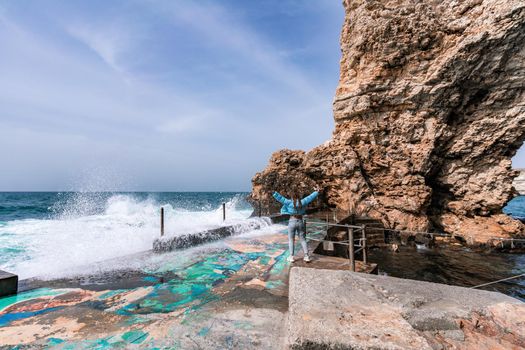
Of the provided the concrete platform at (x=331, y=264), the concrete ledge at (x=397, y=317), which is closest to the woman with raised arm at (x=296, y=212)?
the concrete platform at (x=331, y=264)

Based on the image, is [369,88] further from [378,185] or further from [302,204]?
[302,204]

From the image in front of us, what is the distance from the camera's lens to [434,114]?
16.3 metres

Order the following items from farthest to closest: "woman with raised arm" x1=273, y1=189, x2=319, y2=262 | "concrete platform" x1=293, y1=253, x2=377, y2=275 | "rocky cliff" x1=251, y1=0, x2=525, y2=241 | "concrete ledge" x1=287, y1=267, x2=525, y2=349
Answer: "rocky cliff" x1=251, y1=0, x2=525, y2=241 → "woman with raised arm" x1=273, y1=189, x2=319, y2=262 → "concrete platform" x1=293, y1=253, x2=377, y2=275 → "concrete ledge" x1=287, y1=267, x2=525, y2=349

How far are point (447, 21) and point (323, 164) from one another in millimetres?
11854

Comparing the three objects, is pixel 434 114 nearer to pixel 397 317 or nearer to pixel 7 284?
pixel 397 317

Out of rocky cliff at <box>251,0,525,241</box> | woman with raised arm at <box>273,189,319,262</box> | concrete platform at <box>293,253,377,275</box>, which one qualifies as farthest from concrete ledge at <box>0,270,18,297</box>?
rocky cliff at <box>251,0,525,241</box>

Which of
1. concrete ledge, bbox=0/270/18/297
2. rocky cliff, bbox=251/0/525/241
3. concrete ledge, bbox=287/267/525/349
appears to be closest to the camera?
concrete ledge, bbox=287/267/525/349

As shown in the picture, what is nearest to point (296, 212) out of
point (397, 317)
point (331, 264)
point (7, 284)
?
point (331, 264)

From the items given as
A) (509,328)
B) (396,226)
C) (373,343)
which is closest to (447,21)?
(396,226)

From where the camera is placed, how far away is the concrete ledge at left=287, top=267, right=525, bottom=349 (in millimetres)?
2332

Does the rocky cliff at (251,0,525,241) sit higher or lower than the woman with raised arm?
higher

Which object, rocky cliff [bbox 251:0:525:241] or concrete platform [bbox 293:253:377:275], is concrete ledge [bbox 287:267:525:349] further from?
rocky cliff [bbox 251:0:525:241]

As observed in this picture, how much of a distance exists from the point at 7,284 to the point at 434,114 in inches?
812

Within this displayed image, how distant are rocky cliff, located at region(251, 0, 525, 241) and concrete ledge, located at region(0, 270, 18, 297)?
16677 mm
